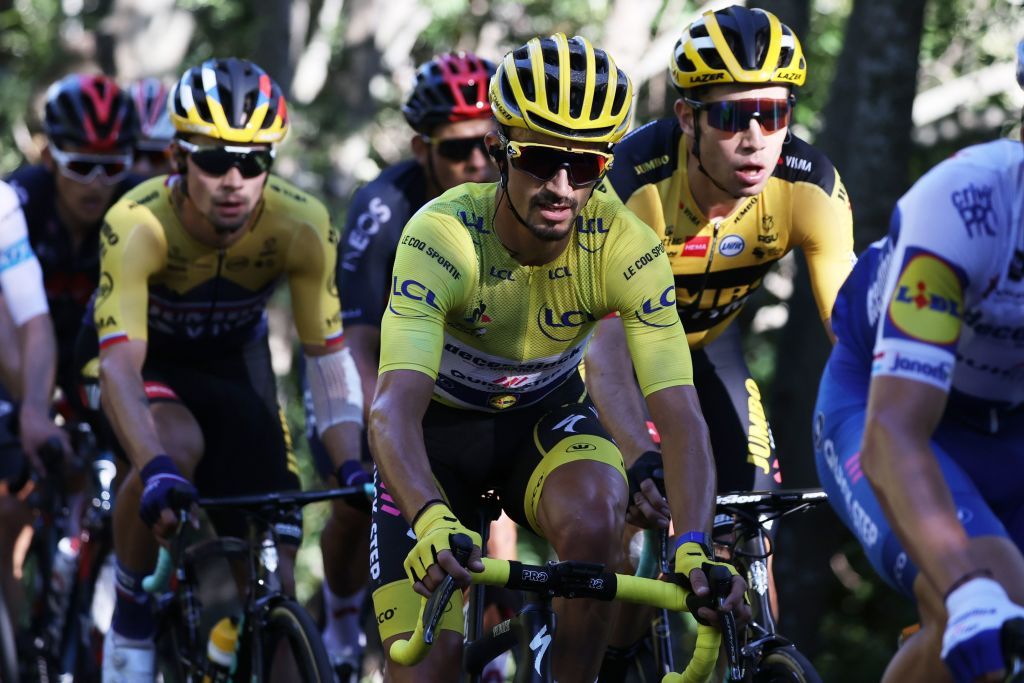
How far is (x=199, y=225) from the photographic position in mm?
6809

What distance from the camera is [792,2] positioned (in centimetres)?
1061

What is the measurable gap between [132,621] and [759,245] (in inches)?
118

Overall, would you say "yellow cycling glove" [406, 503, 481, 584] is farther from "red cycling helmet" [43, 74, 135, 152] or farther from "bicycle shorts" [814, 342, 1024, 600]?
"red cycling helmet" [43, 74, 135, 152]

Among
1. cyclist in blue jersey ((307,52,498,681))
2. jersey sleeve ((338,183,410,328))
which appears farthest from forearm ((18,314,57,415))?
jersey sleeve ((338,183,410,328))

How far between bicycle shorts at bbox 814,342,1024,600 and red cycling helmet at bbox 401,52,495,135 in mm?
3885

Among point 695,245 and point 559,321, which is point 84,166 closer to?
point 695,245

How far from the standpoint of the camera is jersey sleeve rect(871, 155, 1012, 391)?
3.54 m

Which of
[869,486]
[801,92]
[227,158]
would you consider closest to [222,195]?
[227,158]

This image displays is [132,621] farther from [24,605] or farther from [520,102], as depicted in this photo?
[520,102]

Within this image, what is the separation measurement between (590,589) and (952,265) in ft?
4.25

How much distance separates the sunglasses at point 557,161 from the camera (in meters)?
4.81

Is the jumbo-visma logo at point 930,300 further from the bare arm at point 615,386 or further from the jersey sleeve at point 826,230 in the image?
the jersey sleeve at point 826,230

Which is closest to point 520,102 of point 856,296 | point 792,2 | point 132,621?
point 856,296

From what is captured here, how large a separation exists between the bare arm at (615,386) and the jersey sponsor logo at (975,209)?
201cm
